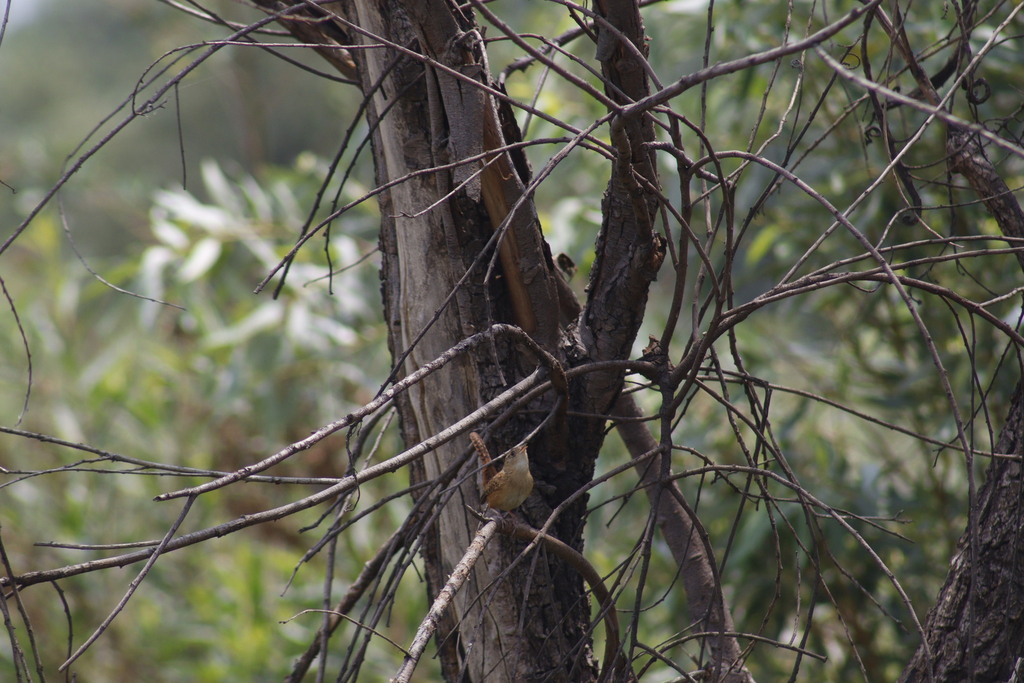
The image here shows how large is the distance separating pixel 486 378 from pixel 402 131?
0.29 m

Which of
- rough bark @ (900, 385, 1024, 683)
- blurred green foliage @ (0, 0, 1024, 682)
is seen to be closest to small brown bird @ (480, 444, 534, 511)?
blurred green foliage @ (0, 0, 1024, 682)

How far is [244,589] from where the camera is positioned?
2889 millimetres

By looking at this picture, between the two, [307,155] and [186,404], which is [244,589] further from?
[307,155]

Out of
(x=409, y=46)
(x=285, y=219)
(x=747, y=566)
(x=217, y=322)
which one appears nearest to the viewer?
(x=409, y=46)

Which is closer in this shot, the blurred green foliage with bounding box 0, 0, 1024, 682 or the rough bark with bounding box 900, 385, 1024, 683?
the rough bark with bounding box 900, 385, 1024, 683

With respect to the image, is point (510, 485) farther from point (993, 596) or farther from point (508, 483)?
point (993, 596)

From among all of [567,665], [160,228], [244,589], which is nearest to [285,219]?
[160,228]

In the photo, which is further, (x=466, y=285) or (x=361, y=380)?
(x=361, y=380)

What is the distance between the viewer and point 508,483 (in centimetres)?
79

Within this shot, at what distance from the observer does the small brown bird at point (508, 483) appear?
0.77 m

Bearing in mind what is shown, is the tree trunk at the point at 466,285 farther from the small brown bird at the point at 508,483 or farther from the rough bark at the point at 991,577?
the rough bark at the point at 991,577

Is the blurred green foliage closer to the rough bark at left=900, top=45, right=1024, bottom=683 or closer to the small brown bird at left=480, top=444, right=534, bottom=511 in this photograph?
the rough bark at left=900, top=45, right=1024, bottom=683

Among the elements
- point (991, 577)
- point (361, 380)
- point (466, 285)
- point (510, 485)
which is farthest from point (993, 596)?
point (361, 380)

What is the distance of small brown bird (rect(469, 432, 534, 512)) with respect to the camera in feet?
2.54
